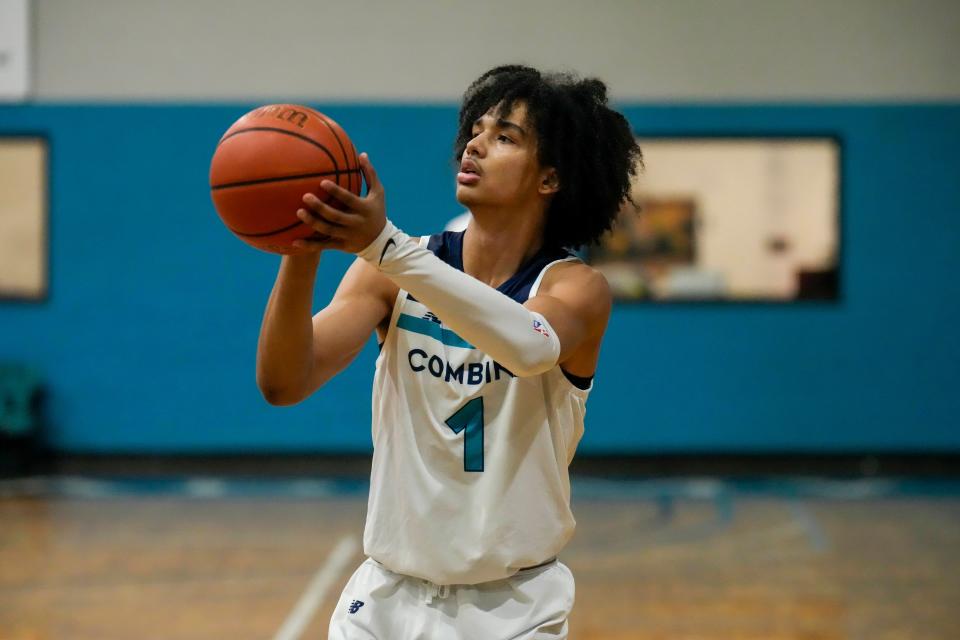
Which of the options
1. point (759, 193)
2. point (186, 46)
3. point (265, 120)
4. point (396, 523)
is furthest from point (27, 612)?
point (759, 193)

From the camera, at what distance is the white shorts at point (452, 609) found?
2.28 meters

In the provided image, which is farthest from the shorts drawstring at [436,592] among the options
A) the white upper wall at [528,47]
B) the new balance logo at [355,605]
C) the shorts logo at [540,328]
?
the white upper wall at [528,47]

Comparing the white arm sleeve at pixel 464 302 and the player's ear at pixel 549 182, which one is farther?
the player's ear at pixel 549 182

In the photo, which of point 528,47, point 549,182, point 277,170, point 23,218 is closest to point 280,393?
point 277,170

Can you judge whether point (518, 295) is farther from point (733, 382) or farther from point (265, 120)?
point (733, 382)

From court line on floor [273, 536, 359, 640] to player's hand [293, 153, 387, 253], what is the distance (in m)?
3.32

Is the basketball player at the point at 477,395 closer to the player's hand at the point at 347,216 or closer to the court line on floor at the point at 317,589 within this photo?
the player's hand at the point at 347,216

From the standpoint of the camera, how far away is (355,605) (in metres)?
2.34

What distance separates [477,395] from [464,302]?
0.41 metres

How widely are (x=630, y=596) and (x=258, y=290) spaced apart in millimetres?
4663

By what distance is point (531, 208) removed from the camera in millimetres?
2494

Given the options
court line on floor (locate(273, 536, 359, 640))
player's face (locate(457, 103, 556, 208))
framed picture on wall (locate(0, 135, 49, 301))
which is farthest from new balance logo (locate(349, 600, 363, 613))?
framed picture on wall (locate(0, 135, 49, 301))

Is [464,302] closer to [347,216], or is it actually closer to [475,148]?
[347,216]

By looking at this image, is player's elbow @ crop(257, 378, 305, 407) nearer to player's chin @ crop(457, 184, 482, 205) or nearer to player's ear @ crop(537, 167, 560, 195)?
player's chin @ crop(457, 184, 482, 205)
